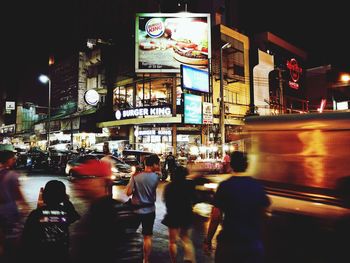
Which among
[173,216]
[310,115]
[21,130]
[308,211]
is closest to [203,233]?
[173,216]

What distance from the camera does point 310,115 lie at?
5266 millimetres

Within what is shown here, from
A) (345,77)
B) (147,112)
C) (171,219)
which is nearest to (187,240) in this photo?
(171,219)

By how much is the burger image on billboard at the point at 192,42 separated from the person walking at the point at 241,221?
25713 mm

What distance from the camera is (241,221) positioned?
346cm

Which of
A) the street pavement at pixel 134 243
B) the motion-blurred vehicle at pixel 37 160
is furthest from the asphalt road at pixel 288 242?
the motion-blurred vehicle at pixel 37 160

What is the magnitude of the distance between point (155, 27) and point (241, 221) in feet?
90.8

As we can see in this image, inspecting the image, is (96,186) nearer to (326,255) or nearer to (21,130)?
(326,255)

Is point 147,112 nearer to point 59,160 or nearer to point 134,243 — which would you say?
point 59,160

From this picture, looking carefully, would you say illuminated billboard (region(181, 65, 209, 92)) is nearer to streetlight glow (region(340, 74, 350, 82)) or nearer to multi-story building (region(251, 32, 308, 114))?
multi-story building (region(251, 32, 308, 114))

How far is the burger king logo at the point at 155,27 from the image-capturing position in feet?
94.6

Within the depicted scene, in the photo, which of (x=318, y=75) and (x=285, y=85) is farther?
(x=318, y=75)

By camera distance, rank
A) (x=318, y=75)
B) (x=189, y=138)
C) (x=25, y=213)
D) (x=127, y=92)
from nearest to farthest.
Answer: (x=25, y=213), (x=189, y=138), (x=127, y=92), (x=318, y=75)

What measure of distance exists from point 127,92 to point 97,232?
93.9 ft

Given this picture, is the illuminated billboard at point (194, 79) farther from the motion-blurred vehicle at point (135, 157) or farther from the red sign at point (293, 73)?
the red sign at point (293, 73)
